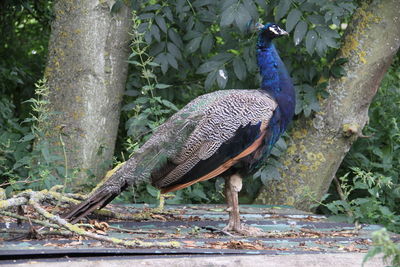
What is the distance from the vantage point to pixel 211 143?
13.4ft

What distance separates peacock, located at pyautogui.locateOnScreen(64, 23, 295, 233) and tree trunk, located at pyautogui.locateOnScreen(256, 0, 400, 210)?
157 centimetres

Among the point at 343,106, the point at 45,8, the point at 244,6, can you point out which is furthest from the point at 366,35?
the point at 45,8

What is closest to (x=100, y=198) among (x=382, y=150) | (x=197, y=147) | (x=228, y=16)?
(x=197, y=147)

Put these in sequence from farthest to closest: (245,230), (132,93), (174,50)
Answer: (132,93), (174,50), (245,230)

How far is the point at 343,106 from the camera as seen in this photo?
19.1 feet

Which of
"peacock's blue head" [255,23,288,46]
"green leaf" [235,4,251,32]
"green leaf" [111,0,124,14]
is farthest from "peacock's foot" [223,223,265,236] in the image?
"green leaf" [111,0,124,14]

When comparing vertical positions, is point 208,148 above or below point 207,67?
below

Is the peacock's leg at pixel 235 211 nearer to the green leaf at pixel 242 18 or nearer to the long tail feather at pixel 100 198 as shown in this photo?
the long tail feather at pixel 100 198

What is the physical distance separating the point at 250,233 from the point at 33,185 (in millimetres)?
1628

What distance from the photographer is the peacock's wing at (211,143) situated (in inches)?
161

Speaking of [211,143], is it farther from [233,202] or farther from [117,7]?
[117,7]

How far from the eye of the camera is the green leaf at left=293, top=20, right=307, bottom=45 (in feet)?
16.9

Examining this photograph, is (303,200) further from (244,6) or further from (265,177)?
(244,6)

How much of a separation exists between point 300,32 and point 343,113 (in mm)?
973
